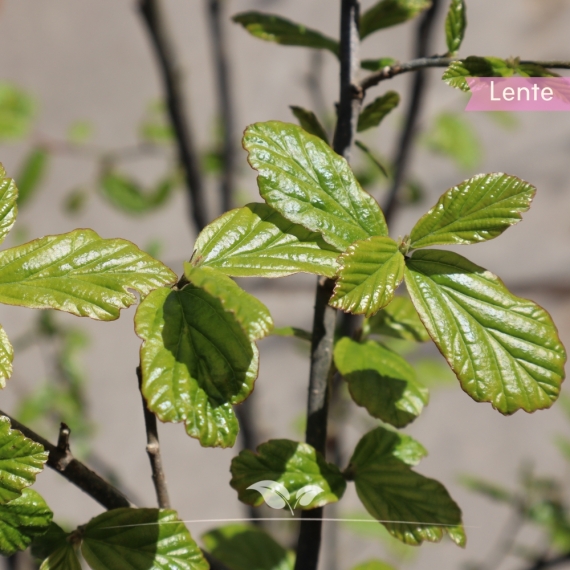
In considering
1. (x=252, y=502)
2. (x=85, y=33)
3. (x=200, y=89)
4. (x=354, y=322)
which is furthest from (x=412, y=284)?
(x=85, y=33)

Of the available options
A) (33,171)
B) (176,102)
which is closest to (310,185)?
(176,102)

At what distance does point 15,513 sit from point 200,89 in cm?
188

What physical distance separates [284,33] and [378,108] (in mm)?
118

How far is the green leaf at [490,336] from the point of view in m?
0.33

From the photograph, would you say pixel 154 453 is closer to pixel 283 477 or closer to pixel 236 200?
pixel 283 477

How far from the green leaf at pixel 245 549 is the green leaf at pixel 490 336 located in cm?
30

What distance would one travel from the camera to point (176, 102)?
972mm

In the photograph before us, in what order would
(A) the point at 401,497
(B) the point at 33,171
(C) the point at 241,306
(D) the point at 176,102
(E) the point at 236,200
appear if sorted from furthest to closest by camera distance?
(E) the point at 236,200 < (B) the point at 33,171 < (D) the point at 176,102 < (A) the point at 401,497 < (C) the point at 241,306

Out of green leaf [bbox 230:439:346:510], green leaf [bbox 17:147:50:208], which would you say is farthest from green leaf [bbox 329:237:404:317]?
green leaf [bbox 17:147:50:208]

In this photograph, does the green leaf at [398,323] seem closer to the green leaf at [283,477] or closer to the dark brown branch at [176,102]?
the green leaf at [283,477]

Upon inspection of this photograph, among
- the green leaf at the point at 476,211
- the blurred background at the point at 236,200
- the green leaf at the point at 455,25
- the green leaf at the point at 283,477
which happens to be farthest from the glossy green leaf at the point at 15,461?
the blurred background at the point at 236,200

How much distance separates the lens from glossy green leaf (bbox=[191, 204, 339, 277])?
0.35 metres

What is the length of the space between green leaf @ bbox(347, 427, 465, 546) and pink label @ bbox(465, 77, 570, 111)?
0.24 m

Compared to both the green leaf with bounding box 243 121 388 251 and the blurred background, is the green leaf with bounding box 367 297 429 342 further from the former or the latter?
the blurred background
